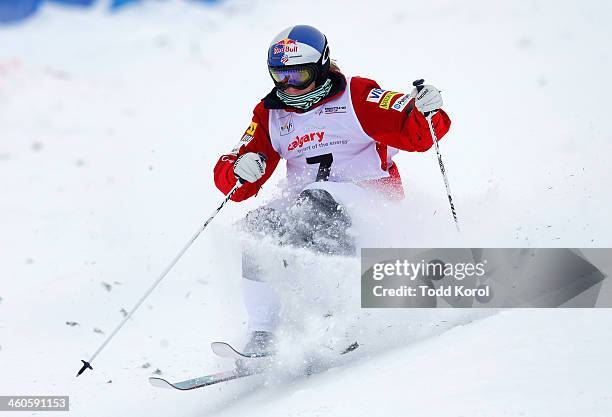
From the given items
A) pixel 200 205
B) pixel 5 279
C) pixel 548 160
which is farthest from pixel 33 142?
pixel 548 160

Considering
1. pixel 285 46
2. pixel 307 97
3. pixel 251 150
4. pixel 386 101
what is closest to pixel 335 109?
pixel 307 97

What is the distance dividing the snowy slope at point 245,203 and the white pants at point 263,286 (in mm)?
195

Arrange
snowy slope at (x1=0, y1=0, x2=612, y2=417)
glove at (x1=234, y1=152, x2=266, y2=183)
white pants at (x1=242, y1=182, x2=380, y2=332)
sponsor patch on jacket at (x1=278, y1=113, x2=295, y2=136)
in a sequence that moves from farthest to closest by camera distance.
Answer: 1. sponsor patch on jacket at (x1=278, y1=113, x2=295, y2=136)
2. glove at (x1=234, y1=152, x2=266, y2=183)
3. white pants at (x1=242, y1=182, x2=380, y2=332)
4. snowy slope at (x1=0, y1=0, x2=612, y2=417)

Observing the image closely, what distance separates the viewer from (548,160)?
7.52 m

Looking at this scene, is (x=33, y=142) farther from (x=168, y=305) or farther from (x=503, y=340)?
(x=503, y=340)

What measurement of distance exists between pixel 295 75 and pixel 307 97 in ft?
0.53

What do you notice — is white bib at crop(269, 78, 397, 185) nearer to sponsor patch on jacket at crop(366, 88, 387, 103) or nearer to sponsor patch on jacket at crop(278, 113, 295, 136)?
sponsor patch on jacket at crop(278, 113, 295, 136)

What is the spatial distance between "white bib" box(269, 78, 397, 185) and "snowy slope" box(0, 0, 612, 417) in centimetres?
32

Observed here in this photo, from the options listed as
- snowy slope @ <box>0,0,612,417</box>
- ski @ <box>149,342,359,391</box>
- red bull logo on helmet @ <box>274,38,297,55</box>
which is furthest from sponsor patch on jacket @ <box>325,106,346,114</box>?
ski @ <box>149,342,359,391</box>

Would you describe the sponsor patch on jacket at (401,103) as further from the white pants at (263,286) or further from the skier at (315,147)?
the white pants at (263,286)

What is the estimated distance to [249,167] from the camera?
15.1 feet

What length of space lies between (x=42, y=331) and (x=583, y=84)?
711 centimetres

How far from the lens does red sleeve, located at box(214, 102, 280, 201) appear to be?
4.91m

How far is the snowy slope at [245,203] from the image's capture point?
3.46 meters
